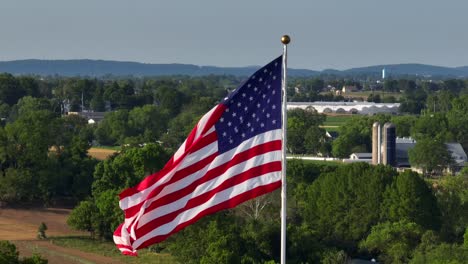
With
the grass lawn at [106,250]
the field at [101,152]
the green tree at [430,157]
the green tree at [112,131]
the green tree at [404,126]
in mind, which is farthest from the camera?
the green tree at [404,126]

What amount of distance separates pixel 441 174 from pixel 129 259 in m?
59.4

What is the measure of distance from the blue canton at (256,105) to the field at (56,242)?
4115cm

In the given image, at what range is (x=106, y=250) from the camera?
64438 millimetres

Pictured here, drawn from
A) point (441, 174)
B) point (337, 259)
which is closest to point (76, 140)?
point (441, 174)

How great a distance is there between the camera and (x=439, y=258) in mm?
50031

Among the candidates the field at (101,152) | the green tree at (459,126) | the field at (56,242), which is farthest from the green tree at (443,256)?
the green tree at (459,126)

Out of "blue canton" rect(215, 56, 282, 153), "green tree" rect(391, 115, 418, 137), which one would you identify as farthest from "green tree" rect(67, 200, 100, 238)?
"green tree" rect(391, 115, 418, 137)

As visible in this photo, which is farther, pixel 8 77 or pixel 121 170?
pixel 8 77

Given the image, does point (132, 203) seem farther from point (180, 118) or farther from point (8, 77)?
point (8, 77)

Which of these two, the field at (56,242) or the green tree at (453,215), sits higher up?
the green tree at (453,215)

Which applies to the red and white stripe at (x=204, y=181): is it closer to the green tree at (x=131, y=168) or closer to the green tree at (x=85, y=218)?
the green tree at (x=85, y=218)

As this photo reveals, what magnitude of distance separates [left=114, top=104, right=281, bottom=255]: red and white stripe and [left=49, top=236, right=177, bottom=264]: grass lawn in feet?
132

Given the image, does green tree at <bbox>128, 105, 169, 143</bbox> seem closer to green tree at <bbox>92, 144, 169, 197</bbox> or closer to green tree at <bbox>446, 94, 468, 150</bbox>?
green tree at <bbox>446, 94, 468, 150</bbox>

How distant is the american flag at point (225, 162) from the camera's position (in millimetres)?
18375
